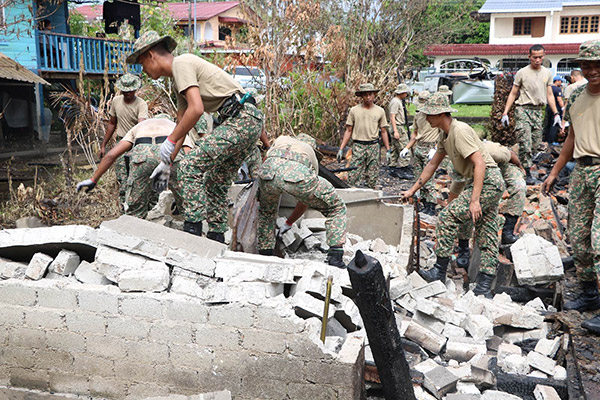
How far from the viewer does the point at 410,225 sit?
21.4ft

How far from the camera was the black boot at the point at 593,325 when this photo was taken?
4.30m

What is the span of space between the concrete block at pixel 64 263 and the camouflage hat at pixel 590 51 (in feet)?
12.4

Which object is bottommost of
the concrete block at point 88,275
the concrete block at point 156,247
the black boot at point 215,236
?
the black boot at point 215,236

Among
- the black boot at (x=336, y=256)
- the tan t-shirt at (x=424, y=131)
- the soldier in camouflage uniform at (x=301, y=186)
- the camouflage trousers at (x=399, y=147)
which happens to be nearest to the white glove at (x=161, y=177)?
the soldier in camouflage uniform at (x=301, y=186)

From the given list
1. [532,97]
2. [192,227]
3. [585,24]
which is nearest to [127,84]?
[192,227]

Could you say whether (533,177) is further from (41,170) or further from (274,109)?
(41,170)

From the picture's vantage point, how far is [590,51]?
4246 mm

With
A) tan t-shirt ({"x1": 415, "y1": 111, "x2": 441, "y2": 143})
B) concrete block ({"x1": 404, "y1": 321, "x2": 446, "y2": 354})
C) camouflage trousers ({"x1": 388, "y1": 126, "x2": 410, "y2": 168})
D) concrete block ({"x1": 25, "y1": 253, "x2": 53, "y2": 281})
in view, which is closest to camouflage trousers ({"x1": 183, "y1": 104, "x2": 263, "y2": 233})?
concrete block ({"x1": 25, "y1": 253, "x2": 53, "y2": 281})

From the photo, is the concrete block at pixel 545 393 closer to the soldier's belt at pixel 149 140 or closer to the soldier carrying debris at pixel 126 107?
the soldier's belt at pixel 149 140

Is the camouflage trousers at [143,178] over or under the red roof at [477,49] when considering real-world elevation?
under

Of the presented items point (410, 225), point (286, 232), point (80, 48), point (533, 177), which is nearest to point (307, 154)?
point (286, 232)

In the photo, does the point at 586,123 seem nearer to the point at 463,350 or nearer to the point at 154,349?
the point at 463,350

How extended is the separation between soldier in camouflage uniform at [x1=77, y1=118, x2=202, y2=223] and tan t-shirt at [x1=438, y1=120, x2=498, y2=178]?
7.90ft

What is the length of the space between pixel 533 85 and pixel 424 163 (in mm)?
1862
